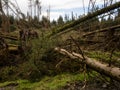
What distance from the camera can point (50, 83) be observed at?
5.66 meters

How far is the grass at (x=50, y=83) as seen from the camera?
215 inches

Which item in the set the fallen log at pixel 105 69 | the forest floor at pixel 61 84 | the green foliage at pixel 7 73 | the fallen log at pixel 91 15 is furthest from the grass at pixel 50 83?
the fallen log at pixel 91 15

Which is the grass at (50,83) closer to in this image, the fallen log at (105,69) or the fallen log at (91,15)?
the fallen log at (105,69)

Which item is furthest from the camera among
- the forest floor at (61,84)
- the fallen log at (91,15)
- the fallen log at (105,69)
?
the fallen log at (91,15)

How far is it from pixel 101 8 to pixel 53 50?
5.41 feet

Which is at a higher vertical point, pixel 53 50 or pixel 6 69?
pixel 53 50

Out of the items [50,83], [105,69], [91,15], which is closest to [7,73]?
[50,83]

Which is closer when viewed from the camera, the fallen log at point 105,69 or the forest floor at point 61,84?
the fallen log at point 105,69

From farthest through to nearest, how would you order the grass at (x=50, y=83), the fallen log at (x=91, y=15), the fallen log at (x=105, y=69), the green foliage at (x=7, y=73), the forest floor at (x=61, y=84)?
the green foliage at (x=7, y=73), the grass at (x=50, y=83), the fallen log at (x=91, y=15), the forest floor at (x=61, y=84), the fallen log at (x=105, y=69)

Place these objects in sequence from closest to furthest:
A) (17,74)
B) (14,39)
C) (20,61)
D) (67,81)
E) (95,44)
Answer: (67,81)
(95,44)
(17,74)
(20,61)
(14,39)

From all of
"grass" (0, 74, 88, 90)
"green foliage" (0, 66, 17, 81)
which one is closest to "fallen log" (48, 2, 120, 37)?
"grass" (0, 74, 88, 90)

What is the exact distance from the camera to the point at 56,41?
677 cm

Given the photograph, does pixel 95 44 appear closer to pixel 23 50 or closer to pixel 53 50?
pixel 53 50

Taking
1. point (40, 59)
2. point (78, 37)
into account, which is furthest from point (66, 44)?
point (40, 59)
